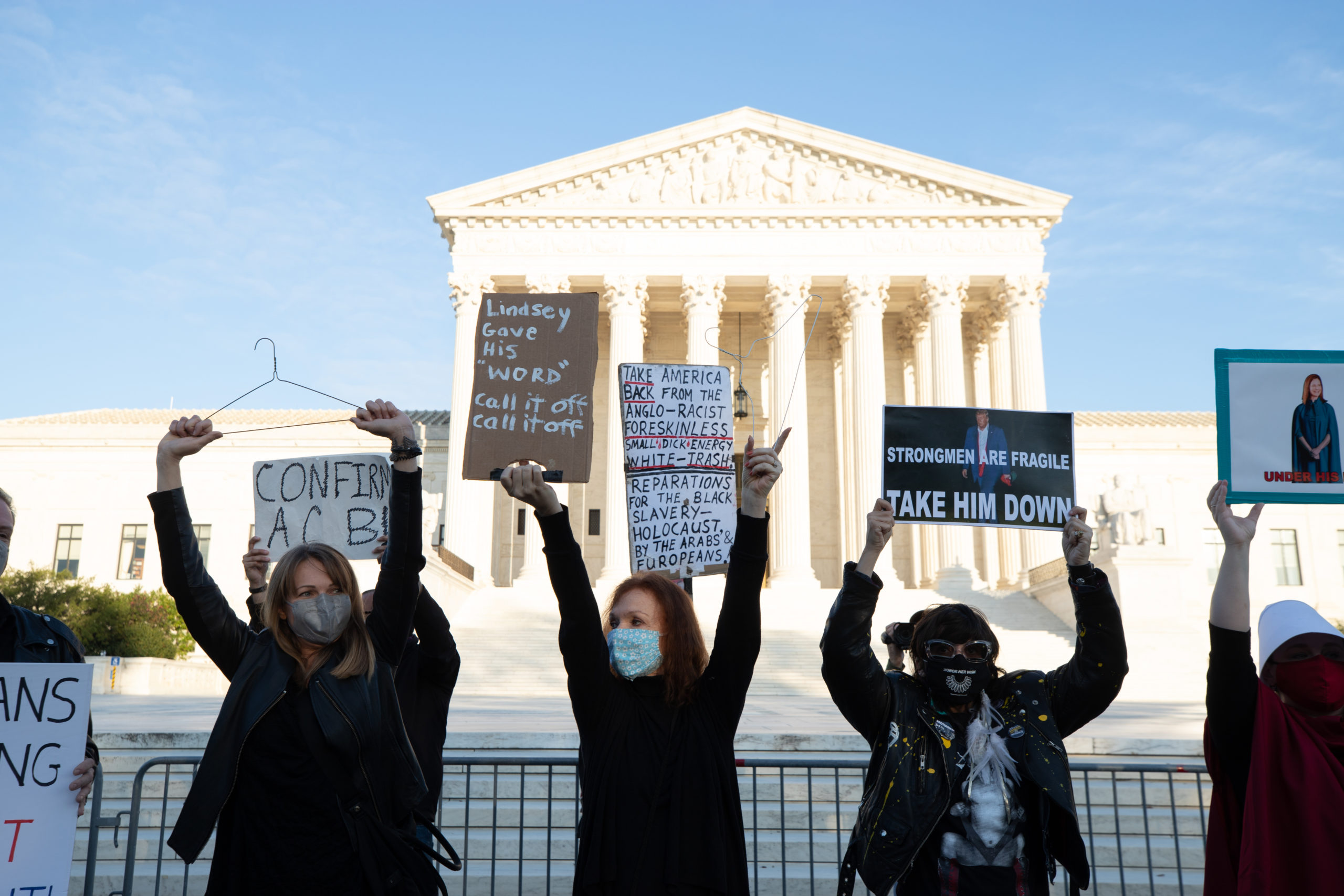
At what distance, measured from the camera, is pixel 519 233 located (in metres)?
34.6

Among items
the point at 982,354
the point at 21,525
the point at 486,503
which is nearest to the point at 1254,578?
the point at 982,354

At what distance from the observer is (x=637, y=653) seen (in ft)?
11.8

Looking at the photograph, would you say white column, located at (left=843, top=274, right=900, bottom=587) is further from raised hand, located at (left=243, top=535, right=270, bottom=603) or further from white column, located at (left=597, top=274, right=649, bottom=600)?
raised hand, located at (left=243, top=535, right=270, bottom=603)

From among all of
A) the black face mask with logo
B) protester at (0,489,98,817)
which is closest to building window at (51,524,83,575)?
protester at (0,489,98,817)

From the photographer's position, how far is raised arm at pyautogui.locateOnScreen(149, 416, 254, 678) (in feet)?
12.4

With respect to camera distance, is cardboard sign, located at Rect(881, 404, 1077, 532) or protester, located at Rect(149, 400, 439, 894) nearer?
protester, located at Rect(149, 400, 439, 894)

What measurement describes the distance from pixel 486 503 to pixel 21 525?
23.8m

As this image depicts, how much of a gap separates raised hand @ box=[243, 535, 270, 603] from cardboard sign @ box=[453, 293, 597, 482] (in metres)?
1.19

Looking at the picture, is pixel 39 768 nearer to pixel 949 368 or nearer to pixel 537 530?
pixel 537 530

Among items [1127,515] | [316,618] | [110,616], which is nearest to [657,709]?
[316,618]

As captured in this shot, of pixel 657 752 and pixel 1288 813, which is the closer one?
pixel 1288 813

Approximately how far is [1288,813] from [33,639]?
4.38 meters

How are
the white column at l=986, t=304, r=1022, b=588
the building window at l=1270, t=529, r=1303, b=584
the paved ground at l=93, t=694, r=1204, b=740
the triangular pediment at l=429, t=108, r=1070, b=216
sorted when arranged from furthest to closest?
1. the building window at l=1270, t=529, r=1303, b=584
2. the triangular pediment at l=429, t=108, r=1070, b=216
3. the white column at l=986, t=304, r=1022, b=588
4. the paved ground at l=93, t=694, r=1204, b=740

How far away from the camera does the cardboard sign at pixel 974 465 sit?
591cm
